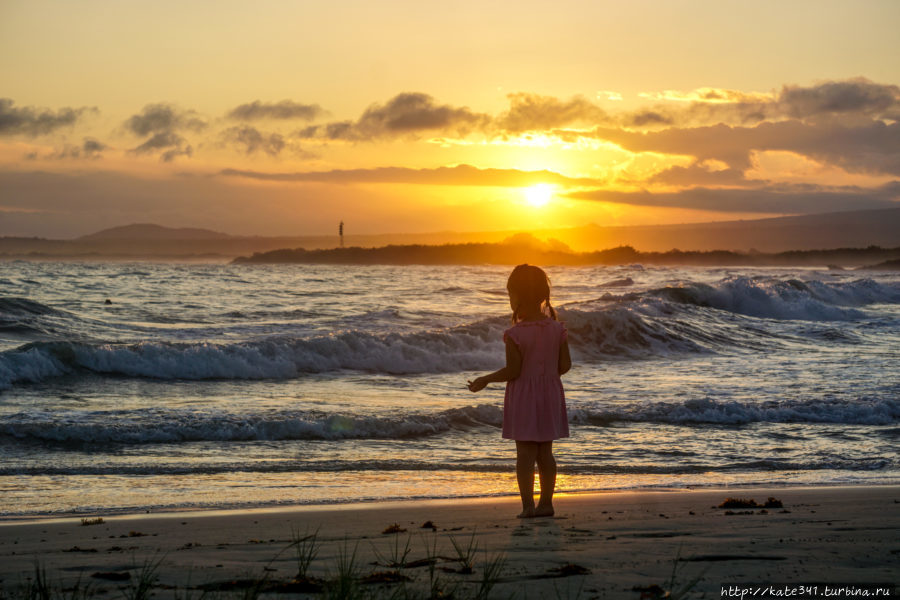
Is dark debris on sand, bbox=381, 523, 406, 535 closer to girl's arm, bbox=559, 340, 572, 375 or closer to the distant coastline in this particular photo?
girl's arm, bbox=559, 340, 572, 375

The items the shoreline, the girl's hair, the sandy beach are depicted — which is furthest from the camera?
the shoreline

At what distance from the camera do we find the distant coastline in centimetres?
12306

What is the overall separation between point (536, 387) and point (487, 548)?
1363 millimetres

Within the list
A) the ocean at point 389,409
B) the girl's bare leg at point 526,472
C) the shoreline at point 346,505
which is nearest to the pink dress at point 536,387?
the girl's bare leg at point 526,472

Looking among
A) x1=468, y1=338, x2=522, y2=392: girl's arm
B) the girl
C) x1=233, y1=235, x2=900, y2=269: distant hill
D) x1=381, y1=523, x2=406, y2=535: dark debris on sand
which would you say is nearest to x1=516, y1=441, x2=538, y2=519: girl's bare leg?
the girl

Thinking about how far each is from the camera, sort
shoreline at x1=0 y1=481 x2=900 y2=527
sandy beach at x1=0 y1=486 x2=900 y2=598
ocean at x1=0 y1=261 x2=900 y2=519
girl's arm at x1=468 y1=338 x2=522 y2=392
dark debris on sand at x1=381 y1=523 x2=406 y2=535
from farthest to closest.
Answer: ocean at x1=0 y1=261 x2=900 y2=519
shoreline at x1=0 y1=481 x2=900 y2=527
girl's arm at x1=468 y1=338 x2=522 y2=392
dark debris on sand at x1=381 y1=523 x2=406 y2=535
sandy beach at x1=0 y1=486 x2=900 y2=598

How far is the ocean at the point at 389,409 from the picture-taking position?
27.0 feet

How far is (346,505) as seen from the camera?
7.03 metres

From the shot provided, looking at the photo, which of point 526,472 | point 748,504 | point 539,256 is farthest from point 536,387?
point 539,256

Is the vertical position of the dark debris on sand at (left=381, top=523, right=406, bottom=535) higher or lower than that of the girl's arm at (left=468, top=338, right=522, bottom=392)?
lower

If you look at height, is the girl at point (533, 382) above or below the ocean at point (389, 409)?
above

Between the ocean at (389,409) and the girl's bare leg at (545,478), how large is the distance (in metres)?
1.48

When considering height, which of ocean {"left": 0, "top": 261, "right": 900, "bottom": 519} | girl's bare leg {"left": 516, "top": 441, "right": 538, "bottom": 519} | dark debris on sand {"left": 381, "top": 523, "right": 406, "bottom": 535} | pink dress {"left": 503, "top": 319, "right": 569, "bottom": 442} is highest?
pink dress {"left": 503, "top": 319, "right": 569, "bottom": 442}

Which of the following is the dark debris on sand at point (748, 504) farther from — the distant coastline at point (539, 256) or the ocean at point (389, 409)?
the distant coastline at point (539, 256)
